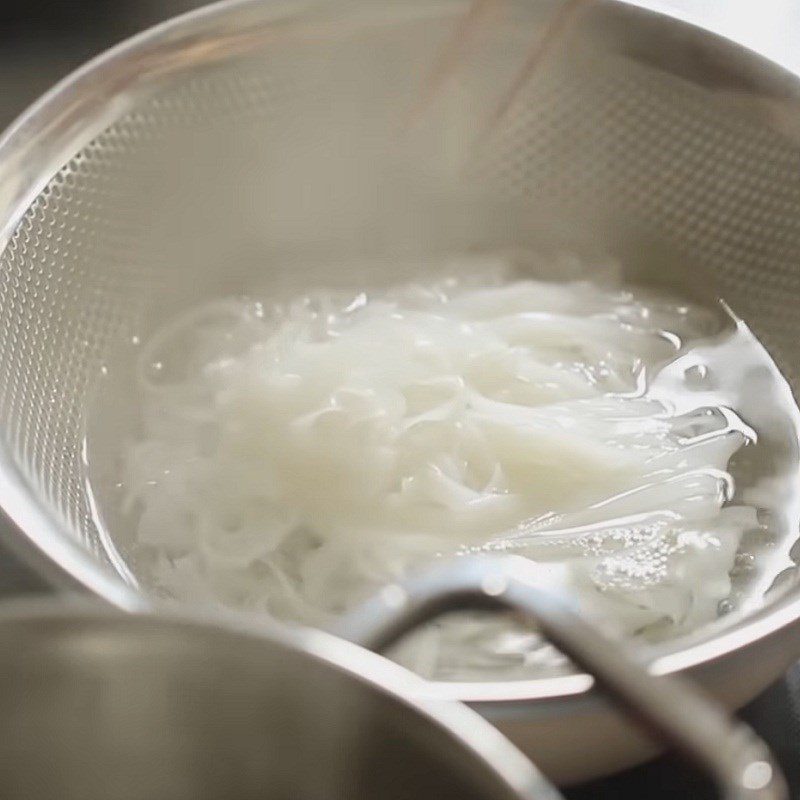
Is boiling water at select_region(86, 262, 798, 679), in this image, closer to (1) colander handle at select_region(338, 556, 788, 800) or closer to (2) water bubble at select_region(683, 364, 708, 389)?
(2) water bubble at select_region(683, 364, 708, 389)

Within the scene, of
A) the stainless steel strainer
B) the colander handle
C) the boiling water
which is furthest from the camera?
the stainless steel strainer

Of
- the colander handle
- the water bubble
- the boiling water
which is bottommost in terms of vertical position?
the boiling water

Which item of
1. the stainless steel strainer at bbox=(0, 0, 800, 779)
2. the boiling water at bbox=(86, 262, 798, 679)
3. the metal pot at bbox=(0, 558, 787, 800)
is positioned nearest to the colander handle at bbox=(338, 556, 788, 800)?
the metal pot at bbox=(0, 558, 787, 800)

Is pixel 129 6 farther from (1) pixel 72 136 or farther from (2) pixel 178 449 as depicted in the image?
(2) pixel 178 449

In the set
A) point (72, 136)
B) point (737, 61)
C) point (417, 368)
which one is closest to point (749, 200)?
point (737, 61)

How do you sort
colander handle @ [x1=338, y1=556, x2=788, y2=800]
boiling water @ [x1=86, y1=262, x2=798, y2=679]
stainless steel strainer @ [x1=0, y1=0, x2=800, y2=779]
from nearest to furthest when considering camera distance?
colander handle @ [x1=338, y1=556, x2=788, y2=800], boiling water @ [x1=86, y1=262, x2=798, y2=679], stainless steel strainer @ [x1=0, y1=0, x2=800, y2=779]

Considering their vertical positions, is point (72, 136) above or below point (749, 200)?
below
